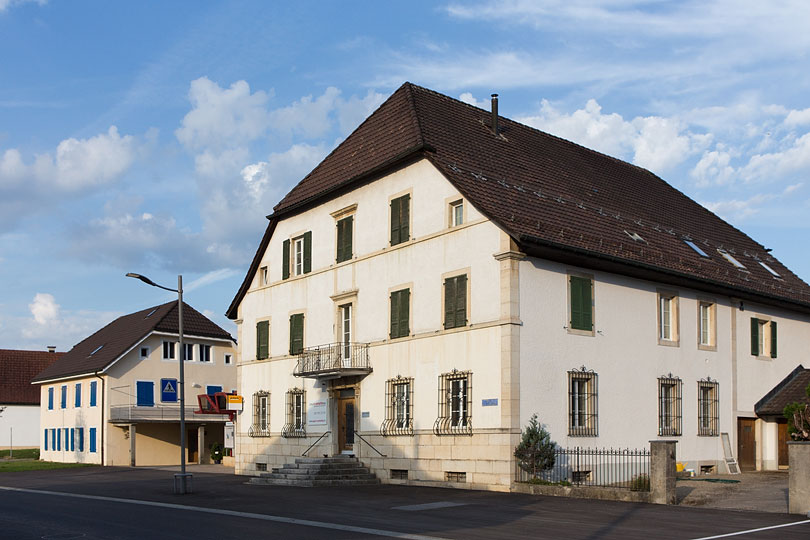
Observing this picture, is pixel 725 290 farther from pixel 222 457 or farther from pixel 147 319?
pixel 147 319

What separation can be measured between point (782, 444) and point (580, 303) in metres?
10.9

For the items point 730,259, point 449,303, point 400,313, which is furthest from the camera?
point 730,259

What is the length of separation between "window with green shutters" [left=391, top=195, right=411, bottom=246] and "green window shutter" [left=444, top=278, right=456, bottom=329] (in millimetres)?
2640

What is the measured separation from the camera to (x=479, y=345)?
80.8 ft

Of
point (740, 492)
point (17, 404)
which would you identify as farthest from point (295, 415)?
point (17, 404)

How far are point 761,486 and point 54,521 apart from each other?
1750cm

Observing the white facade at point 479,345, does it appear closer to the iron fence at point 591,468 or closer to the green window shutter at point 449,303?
the green window shutter at point 449,303

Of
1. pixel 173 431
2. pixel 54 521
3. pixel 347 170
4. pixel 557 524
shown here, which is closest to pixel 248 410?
pixel 347 170

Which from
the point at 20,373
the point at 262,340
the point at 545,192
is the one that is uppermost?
the point at 545,192

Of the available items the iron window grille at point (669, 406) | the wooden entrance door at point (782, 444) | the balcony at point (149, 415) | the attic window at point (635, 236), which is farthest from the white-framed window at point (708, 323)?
the balcony at point (149, 415)

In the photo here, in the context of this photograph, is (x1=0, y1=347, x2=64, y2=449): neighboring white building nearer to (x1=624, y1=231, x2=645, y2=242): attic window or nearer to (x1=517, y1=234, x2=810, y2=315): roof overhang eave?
(x1=624, y1=231, x2=645, y2=242): attic window

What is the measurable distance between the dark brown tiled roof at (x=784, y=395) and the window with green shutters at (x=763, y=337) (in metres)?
1.19

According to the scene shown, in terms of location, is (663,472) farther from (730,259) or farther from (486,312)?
(730,259)

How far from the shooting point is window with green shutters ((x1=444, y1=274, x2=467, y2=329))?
25.4m
